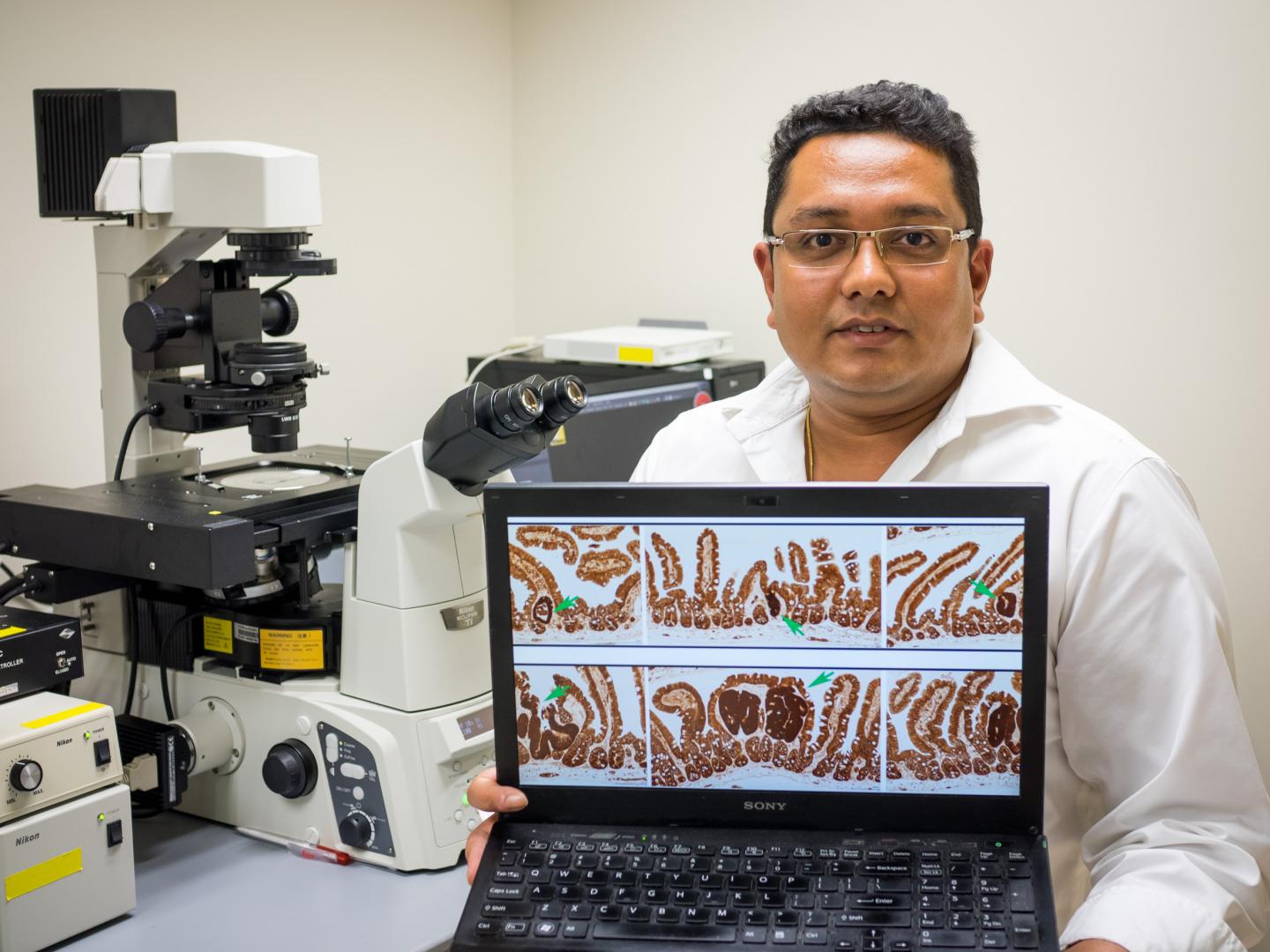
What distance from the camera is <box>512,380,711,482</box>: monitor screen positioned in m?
2.00

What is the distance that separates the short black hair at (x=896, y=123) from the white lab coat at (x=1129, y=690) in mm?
176

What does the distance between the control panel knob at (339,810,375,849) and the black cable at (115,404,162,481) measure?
541 mm

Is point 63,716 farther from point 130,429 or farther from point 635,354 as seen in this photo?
point 635,354

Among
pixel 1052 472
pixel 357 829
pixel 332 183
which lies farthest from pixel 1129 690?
pixel 332 183

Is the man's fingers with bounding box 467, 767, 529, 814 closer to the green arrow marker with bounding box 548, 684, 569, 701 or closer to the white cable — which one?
the green arrow marker with bounding box 548, 684, 569, 701

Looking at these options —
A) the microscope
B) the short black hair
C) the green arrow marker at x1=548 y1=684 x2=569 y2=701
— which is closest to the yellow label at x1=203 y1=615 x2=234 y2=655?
the microscope

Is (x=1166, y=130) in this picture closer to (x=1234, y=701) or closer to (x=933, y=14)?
(x=933, y=14)

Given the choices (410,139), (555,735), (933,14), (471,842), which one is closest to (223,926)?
(471,842)

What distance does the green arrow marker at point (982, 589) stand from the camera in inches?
34.7

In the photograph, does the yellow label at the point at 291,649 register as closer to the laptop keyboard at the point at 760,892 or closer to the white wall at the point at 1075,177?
the laptop keyboard at the point at 760,892

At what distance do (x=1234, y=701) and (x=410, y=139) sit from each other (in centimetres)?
214

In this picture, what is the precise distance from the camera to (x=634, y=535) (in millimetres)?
923

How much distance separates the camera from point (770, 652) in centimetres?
92

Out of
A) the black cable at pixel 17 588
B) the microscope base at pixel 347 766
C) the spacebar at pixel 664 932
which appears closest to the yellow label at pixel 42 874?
the microscope base at pixel 347 766
